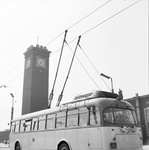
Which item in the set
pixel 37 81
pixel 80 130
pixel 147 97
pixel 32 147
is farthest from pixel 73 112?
pixel 37 81

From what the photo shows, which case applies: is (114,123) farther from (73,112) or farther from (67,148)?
(67,148)

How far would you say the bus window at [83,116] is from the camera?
338 inches

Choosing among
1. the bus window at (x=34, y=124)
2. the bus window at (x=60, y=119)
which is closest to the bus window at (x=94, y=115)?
the bus window at (x=60, y=119)

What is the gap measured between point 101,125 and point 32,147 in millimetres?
5798

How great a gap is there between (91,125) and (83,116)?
651 millimetres

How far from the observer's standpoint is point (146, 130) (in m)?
24.5

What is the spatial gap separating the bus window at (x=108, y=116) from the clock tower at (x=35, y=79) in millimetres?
51487

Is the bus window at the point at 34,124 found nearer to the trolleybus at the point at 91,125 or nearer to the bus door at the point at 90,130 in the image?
the trolleybus at the point at 91,125

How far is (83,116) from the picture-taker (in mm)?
8750

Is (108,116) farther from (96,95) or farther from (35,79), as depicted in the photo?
(35,79)

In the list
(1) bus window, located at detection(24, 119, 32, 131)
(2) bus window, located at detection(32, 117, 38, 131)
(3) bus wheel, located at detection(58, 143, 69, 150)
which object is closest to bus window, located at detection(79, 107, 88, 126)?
(3) bus wheel, located at detection(58, 143, 69, 150)

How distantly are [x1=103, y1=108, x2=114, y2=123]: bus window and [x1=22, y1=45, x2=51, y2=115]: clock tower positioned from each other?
51.5 meters

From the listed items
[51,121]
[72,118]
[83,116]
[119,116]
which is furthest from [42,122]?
[119,116]

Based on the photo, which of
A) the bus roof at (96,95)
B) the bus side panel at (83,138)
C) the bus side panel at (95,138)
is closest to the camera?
the bus side panel at (95,138)
